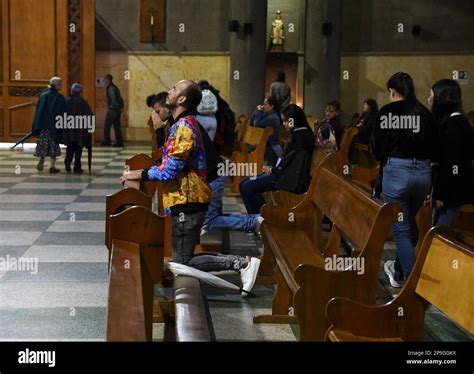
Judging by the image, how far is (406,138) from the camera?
6.03 meters

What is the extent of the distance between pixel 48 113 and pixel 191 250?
8.60 m

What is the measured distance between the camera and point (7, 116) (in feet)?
66.2

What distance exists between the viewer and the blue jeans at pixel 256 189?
871 centimetres

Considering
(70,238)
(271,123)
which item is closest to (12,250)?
(70,238)

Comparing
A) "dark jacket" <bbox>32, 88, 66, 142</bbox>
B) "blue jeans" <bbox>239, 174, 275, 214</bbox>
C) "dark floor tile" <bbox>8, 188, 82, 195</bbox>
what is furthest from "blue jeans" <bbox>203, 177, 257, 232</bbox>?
"dark jacket" <bbox>32, 88, 66, 142</bbox>

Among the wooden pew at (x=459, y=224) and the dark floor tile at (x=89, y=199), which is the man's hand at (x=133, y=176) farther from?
the dark floor tile at (x=89, y=199)

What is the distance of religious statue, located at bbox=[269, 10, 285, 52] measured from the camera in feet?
73.3

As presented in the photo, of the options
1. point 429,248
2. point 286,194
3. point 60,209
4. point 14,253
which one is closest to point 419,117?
point 286,194

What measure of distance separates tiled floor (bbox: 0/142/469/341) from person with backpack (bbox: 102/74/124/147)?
28.3ft

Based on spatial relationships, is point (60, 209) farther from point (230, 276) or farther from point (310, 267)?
point (310, 267)

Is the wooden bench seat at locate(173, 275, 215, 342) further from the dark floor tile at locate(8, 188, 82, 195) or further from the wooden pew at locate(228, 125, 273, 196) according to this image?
the dark floor tile at locate(8, 188, 82, 195)

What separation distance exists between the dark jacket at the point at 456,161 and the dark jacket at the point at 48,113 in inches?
358

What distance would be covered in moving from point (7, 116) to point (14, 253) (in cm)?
1354

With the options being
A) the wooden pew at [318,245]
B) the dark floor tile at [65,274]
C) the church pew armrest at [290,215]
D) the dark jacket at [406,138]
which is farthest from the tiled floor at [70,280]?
the dark jacket at [406,138]
